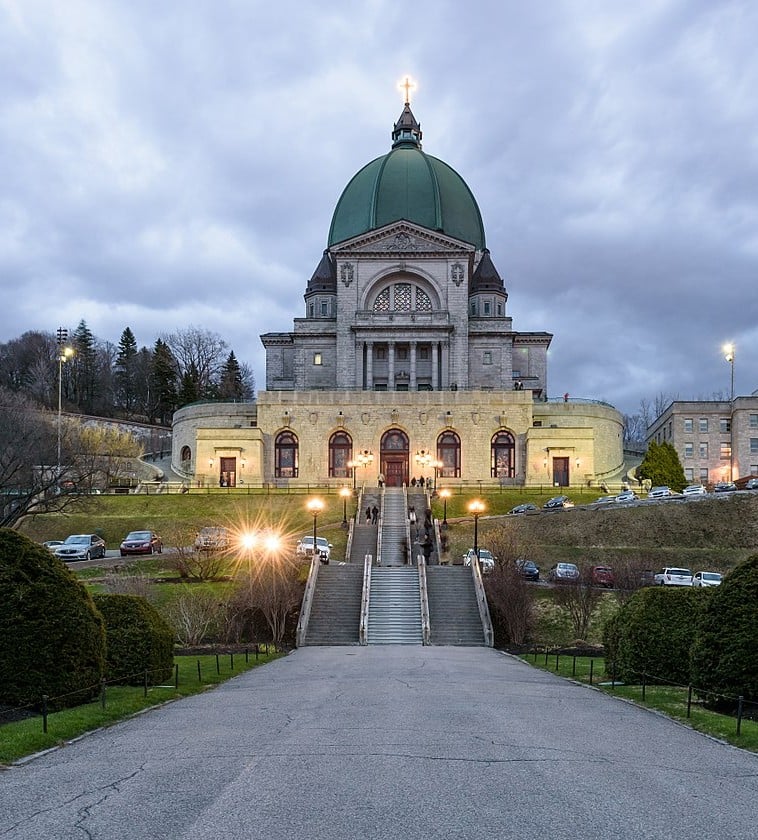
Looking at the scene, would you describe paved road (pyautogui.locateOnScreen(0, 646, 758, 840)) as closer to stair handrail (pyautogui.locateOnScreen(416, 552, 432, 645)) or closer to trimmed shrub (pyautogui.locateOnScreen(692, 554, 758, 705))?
trimmed shrub (pyautogui.locateOnScreen(692, 554, 758, 705))

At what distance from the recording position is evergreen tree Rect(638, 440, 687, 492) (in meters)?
68.5

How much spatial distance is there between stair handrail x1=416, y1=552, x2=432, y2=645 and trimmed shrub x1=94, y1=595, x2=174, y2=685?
1395 cm

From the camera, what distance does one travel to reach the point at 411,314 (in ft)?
264

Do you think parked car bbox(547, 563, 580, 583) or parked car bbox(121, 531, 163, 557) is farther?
parked car bbox(121, 531, 163, 557)

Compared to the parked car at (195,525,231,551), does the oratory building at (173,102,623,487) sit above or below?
above

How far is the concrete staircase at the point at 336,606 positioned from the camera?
32.9 m

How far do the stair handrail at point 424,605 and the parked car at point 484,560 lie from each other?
2.68 meters

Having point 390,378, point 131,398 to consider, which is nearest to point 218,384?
point 131,398

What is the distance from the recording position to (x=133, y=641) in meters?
19.4

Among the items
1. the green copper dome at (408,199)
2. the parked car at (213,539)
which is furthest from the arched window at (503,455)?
the parked car at (213,539)

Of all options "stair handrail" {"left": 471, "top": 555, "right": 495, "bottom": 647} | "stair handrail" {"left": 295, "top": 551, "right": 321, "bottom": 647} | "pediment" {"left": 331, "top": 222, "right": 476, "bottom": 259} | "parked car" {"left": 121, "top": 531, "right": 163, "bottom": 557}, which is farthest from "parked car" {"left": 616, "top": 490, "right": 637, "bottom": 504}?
"pediment" {"left": 331, "top": 222, "right": 476, "bottom": 259}

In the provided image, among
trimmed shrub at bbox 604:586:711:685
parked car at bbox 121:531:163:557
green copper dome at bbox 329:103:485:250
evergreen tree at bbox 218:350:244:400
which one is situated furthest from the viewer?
evergreen tree at bbox 218:350:244:400

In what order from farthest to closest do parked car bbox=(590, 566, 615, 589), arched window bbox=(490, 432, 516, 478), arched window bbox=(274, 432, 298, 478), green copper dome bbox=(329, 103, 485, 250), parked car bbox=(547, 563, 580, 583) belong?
1. green copper dome bbox=(329, 103, 485, 250)
2. arched window bbox=(274, 432, 298, 478)
3. arched window bbox=(490, 432, 516, 478)
4. parked car bbox=(590, 566, 615, 589)
5. parked car bbox=(547, 563, 580, 583)

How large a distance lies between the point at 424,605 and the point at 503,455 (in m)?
38.0
